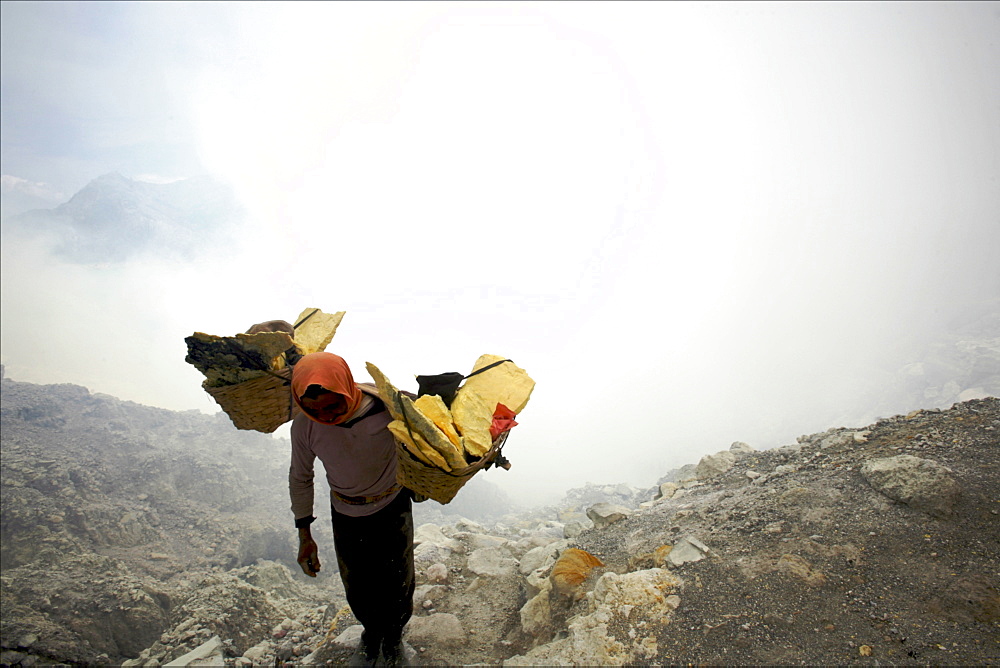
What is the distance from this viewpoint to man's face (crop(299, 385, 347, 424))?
1.54 meters

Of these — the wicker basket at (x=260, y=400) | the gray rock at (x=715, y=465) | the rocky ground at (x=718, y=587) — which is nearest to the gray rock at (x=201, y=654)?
the rocky ground at (x=718, y=587)

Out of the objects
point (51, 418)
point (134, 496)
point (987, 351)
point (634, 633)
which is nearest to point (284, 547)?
point (134, 496)

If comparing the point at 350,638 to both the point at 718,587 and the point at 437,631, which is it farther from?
the point at 718,587

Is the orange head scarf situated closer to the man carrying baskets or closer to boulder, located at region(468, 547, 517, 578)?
Answer: the man carrying baskets

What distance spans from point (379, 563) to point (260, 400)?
1.25 meters

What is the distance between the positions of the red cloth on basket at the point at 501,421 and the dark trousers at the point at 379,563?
104 cm

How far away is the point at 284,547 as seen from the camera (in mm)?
12273

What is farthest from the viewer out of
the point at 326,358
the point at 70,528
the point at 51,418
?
the point at 51,418

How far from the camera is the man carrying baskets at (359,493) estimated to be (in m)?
1.63

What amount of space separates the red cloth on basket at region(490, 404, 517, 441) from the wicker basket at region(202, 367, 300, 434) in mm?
1176

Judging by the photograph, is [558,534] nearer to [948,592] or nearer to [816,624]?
[816,624]

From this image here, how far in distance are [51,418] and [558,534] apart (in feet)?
69.0

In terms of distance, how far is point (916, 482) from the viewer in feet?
10.7

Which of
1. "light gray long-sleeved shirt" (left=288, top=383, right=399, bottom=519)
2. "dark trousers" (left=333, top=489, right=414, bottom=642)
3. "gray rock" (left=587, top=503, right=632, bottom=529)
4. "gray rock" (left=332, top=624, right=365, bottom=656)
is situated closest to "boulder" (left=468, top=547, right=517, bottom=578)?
"gray rock" (left=587, top=503, right=632, bottom=529)
